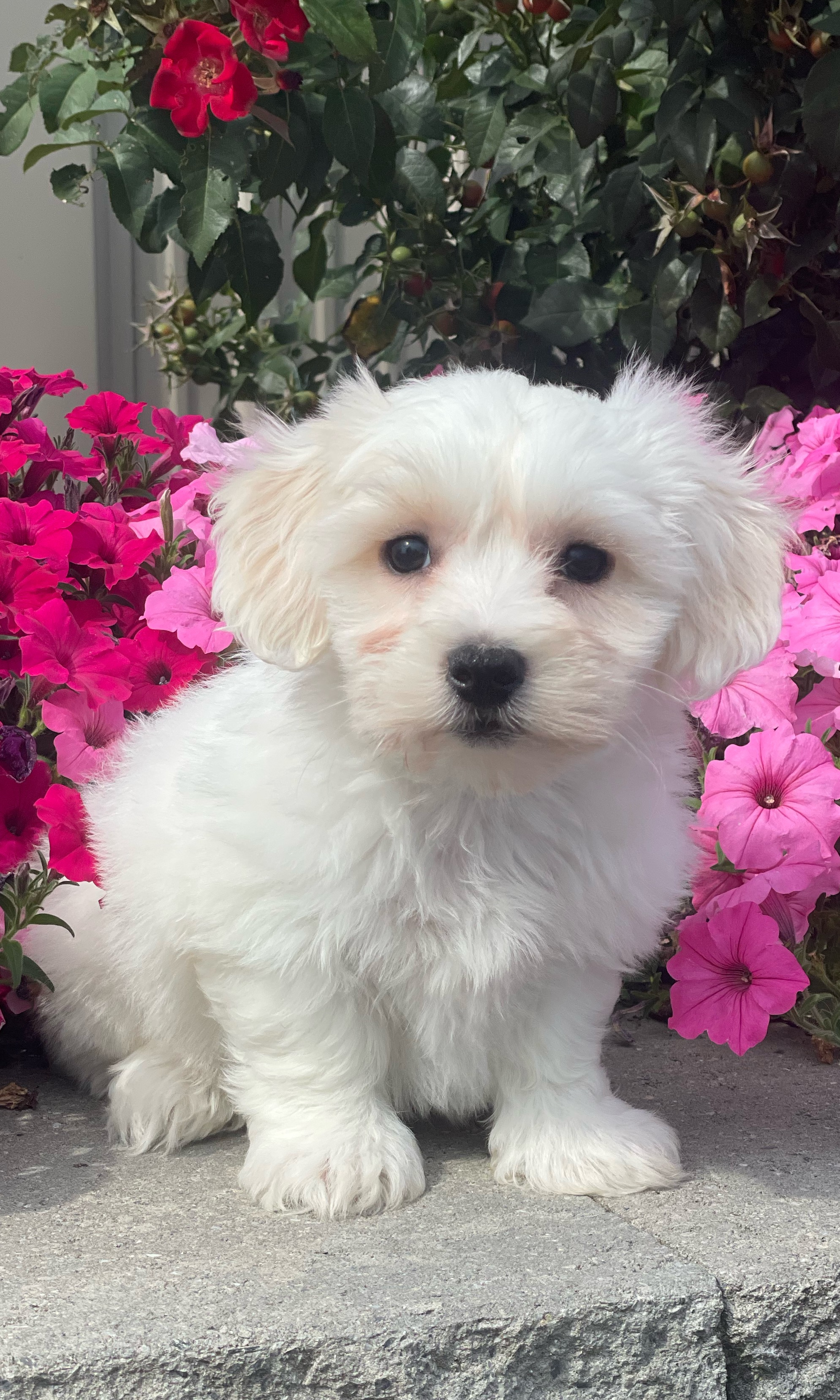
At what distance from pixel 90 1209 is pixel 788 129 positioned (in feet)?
8.85

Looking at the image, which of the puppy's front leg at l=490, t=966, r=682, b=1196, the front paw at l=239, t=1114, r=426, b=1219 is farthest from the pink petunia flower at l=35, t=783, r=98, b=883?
the puppy's front leg at l=490, t=966, r=682, b=1196

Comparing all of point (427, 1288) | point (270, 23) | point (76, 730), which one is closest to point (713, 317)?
point (270, 23)

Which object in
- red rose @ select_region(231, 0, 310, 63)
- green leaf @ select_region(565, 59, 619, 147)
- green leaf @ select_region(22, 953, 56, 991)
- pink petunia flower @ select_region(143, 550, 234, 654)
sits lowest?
green leaf @ select_region(22, 953, 56, 991)

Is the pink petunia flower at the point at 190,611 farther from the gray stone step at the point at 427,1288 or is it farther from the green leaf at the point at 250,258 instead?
the gray stone step at the point at 427,1288

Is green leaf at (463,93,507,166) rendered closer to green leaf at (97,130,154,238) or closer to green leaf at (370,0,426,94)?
green leaf at (370,0,426,94)

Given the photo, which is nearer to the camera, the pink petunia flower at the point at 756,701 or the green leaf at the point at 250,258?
the pink petunia flower at the point at 756,701

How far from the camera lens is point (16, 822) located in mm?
2268

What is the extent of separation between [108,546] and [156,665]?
0.26 m

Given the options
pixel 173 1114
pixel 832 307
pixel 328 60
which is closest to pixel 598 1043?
pixel 173 1114

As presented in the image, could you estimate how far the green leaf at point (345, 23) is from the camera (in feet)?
8.63

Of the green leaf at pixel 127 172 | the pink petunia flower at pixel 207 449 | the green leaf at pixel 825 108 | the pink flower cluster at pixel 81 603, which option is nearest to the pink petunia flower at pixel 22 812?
the pink flower cluster at pixel 81 603

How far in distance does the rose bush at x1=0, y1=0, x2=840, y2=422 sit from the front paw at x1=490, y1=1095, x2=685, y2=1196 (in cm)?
187

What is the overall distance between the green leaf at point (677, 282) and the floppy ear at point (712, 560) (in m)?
1.18

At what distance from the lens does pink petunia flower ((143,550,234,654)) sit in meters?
2.61
